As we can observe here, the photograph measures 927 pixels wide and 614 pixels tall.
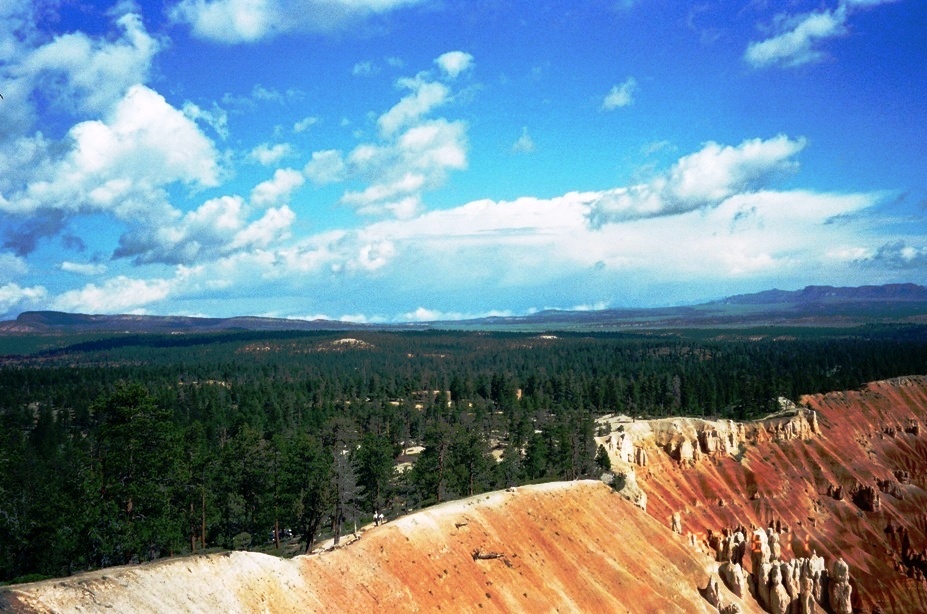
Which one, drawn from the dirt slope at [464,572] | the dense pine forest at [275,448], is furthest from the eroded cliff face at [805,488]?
the dirt slope at [464,572]

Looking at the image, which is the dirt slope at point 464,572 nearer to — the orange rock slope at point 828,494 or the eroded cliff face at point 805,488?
the eroded cliff face at point 805,488

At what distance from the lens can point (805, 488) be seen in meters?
85.1

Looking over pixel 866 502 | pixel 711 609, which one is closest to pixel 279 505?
pixel 711 609

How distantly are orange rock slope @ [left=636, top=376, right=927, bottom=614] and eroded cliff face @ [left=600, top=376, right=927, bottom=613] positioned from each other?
16 centimetres

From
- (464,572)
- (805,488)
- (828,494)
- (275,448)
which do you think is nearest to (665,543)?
(464,572)

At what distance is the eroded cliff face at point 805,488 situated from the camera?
71.7 meters

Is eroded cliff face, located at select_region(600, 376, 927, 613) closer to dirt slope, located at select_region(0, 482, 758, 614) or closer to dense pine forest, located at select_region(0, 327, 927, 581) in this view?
dense pine forest, located at select_region(0, 327, 927, 581)

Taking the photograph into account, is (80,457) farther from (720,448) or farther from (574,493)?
(720,448)

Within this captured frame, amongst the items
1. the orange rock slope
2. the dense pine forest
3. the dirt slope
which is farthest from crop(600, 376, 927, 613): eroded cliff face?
the dirt slope

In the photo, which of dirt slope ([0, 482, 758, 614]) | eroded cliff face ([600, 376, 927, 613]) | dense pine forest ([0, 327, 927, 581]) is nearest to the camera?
dirt slope ([0, 482, 758, 614])

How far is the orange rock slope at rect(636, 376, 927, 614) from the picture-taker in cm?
7269

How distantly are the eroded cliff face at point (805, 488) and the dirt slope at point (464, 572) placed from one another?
13.0 m

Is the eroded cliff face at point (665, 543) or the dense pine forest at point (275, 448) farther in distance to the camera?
the dense pine forest at point (275, 448)

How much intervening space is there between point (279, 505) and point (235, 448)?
1049cm
